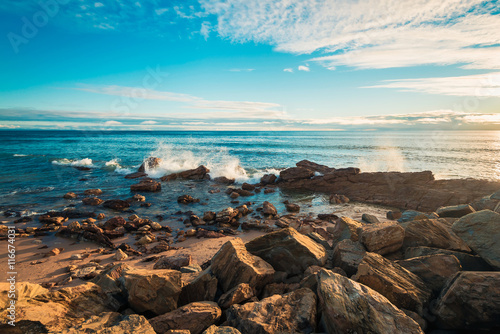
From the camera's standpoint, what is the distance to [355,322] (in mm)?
3252

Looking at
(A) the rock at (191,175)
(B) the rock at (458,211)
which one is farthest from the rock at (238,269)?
(A) the rock at (191,175)

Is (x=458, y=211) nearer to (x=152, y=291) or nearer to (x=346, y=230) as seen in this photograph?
(x=346, y=230)

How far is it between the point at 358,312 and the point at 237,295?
203 centimetres

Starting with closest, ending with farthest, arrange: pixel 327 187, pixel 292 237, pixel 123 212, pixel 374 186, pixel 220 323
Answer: pixel 220 323
pixel 292 237
pixel 123 212
pixel 374 186
pixel 327 187

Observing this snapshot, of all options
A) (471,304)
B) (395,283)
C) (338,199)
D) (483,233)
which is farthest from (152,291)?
(338,199)

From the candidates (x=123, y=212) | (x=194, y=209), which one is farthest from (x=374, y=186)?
(x=123, y=212)

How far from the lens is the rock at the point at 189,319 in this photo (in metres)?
3.81

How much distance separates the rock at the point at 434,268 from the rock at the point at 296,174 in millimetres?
14762

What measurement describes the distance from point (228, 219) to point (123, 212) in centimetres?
627

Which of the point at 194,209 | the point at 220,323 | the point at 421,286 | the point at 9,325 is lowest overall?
the point at 194,209

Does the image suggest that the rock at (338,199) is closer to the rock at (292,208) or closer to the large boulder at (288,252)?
the rock at (292,208)

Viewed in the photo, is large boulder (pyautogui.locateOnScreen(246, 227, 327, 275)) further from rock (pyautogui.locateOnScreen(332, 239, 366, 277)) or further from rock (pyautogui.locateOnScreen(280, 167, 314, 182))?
rock (pyautogui.locateOnScreen(280, 167, 314, 182))

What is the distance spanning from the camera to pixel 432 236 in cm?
580

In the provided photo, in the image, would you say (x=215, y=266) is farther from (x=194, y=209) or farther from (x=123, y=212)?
(x=123, y=212)
